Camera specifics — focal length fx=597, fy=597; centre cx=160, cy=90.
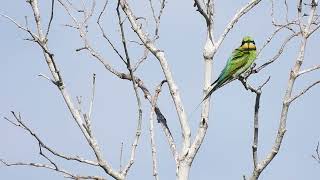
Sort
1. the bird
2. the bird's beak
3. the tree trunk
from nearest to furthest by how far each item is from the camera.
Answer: the tree trunk < the bird < the bird's beak

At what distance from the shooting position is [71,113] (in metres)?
6.83

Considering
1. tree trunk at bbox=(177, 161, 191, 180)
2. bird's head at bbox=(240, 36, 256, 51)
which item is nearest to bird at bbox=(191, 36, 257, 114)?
bird's head at bbox=(240, 36, 256, 51)

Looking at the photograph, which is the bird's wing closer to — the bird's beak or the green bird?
the green bird

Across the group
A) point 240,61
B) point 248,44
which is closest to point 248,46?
point 248,44

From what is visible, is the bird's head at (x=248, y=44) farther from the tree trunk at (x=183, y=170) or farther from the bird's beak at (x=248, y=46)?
the tree trunk at (x=183, y=170)

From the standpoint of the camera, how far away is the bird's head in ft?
32.9

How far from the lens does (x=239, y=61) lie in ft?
31.7

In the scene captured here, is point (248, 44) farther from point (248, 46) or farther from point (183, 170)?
point (183, 170)

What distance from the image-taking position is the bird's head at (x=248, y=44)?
10.0 m

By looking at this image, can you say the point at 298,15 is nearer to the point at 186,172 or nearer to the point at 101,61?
the point at 186,172

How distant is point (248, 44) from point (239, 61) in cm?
54

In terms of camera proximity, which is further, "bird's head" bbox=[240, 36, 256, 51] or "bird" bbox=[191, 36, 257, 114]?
"bird's head" bbox=[240, 36, 256, 51]

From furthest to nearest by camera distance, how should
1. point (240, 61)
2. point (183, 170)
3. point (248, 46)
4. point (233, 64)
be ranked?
point (248, 46) < point (240, 61) < point (233, 64) < point (183, 170)

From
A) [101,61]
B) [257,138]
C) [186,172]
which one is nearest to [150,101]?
[101,61]
